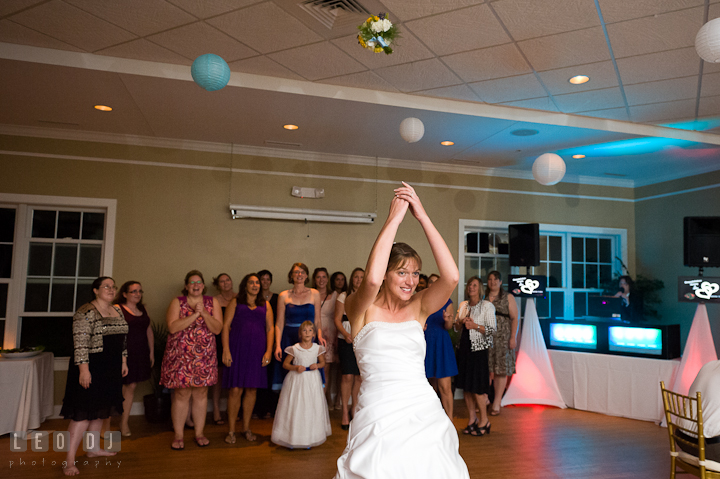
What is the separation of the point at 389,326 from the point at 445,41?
259 centimetres

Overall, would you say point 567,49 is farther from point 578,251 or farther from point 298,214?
point 578,251

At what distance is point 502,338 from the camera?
6203mm

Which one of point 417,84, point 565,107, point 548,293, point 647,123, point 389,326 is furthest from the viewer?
point 548,293

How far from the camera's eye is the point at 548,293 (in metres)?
7.72

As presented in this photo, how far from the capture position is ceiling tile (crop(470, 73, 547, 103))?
4.43 metres

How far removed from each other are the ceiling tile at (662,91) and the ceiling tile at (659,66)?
13 centimetres

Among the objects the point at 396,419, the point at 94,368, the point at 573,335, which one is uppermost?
the point at 396,419

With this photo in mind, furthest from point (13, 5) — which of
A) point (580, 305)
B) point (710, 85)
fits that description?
point (580, 305)

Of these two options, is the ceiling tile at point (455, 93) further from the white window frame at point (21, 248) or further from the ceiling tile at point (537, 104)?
the white window frame at point (21, 248)

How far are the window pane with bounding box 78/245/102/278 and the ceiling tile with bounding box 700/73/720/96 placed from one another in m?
6.51

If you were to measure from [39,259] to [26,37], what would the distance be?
3.01 meters

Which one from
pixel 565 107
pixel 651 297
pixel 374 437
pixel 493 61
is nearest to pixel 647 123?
pixel 565 107

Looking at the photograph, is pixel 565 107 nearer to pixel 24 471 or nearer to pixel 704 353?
pixel 704 353

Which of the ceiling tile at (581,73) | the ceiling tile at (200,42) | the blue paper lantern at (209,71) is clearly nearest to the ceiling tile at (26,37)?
the ceiling tile at (200,42)
